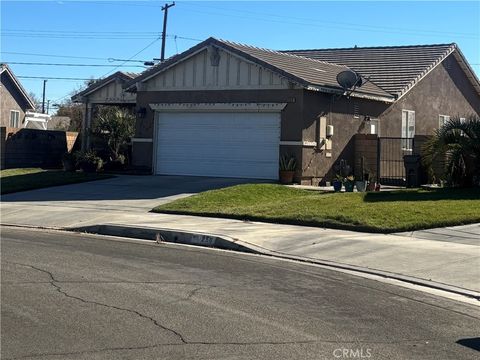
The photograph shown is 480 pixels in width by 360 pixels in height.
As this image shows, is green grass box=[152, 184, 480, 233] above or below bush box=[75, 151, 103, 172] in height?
below

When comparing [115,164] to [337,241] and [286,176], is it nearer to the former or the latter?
[286,176]

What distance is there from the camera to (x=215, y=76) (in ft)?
75.6

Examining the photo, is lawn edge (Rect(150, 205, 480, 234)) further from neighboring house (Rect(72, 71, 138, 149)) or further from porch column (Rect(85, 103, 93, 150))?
neighboring house (Rect(72, 71, 138, 149))

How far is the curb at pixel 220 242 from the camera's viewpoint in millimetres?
8602

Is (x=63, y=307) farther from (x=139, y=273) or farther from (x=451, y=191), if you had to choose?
(x=451, y=191)

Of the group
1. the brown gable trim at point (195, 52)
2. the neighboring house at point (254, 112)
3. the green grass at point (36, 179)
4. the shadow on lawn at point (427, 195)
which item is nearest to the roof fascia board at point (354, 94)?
the neighboring house at point (254, 112)

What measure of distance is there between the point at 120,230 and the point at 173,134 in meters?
10.9

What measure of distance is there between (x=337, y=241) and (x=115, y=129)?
17.2 meters

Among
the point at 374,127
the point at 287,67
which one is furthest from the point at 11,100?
the point at 374,127

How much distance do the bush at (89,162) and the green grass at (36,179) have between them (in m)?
1.29

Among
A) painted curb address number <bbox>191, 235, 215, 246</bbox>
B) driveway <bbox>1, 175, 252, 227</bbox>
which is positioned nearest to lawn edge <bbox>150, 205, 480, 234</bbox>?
driveway <bbox>1, 175, 252, 227</bbox>

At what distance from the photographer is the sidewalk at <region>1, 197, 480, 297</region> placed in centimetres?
947

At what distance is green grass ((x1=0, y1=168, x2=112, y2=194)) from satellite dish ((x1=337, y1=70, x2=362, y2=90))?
9.21 metres

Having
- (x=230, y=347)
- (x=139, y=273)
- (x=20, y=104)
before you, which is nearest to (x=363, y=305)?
(x=230, y=347)
